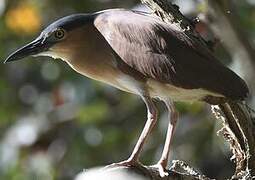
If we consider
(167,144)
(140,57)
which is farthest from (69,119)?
(140,57)

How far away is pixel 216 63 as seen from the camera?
72.8 inches

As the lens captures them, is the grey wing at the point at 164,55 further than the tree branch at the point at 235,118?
No

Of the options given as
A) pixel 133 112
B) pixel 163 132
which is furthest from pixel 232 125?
pixel 133 112

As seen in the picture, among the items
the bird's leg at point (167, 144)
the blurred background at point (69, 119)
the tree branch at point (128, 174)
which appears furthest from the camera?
Result: the blurred background at point (69, 119)

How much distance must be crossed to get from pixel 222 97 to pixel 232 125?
0.16 m

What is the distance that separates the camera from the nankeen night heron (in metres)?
1.82

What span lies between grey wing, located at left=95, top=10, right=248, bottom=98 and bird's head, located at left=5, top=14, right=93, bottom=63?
1.5 inches

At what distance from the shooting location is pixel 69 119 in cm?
363

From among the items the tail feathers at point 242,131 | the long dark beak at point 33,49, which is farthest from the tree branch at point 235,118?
the long dark beak at point 33,49

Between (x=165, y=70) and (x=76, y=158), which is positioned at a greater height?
(x=165, y=70)

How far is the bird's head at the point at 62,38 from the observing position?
1.87 m

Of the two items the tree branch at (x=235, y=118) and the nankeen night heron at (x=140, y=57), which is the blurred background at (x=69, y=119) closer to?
the tree branch at (x=235, y=118)

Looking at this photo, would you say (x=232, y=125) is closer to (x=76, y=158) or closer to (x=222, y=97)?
(x=222, y=97)

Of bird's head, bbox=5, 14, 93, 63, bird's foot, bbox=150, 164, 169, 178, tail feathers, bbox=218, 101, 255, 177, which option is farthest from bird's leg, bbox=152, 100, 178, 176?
bird's head, bbox=5, 14, 93, 63
